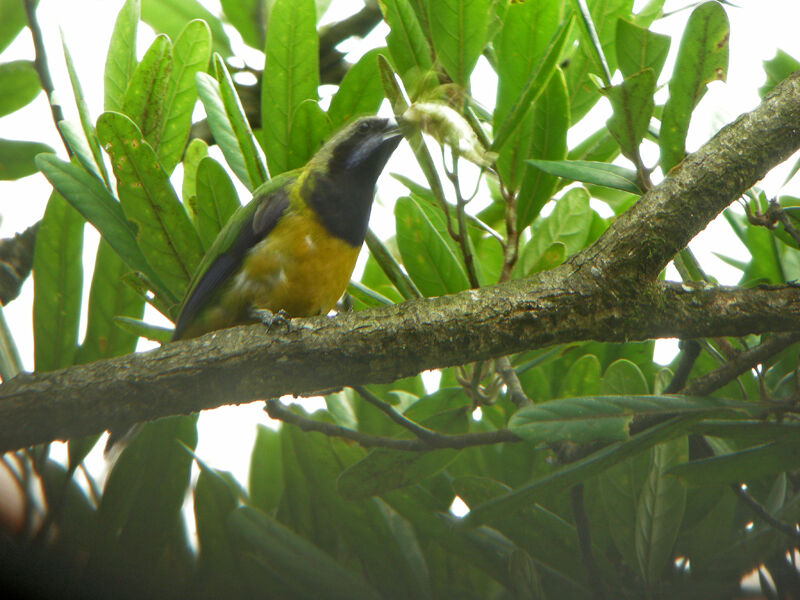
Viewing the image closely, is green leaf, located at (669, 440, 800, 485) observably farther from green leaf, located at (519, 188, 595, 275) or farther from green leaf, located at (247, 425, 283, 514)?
green leaf, located at (247, 425, 283, 514)

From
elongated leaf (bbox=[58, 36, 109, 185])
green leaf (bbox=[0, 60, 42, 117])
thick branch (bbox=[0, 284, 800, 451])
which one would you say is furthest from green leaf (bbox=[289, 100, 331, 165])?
green leaf (bbox=[0, 60, 42, 117])

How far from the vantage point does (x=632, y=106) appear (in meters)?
1.88

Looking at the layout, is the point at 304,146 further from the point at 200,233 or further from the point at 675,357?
the point at 675,357

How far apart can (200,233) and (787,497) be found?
175cm

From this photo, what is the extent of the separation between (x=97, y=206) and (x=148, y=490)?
2.59 ft

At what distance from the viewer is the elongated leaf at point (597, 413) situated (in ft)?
5.34

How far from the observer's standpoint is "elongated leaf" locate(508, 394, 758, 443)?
1627 millimetres

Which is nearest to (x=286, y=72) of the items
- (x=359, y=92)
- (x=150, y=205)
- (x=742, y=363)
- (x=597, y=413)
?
(x=359, y=92)

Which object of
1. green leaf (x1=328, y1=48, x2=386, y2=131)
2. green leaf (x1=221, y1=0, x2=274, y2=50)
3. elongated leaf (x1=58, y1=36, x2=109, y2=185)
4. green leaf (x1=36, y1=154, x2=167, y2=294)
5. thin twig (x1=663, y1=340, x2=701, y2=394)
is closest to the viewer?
thin twig (x1=663, y1=340, x2=701, y2=394)

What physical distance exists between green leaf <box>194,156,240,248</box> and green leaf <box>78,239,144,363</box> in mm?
377

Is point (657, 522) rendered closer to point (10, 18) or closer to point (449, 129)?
point (449, 129)

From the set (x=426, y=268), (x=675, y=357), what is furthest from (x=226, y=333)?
(x=675, y=357)

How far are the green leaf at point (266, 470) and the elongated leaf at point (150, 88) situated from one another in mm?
1031

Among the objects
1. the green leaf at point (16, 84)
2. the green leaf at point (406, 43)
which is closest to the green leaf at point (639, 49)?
the green leaf at point (406, 43)
